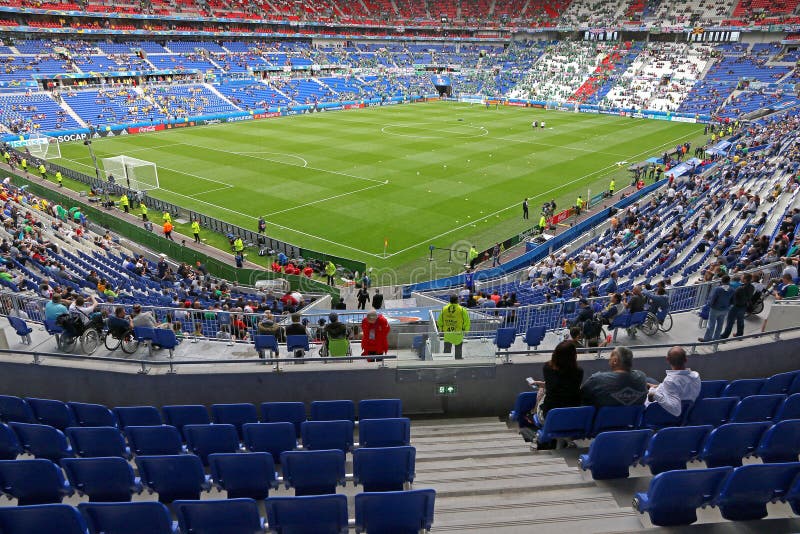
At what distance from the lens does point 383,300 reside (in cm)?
2178

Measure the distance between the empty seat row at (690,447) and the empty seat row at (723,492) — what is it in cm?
77

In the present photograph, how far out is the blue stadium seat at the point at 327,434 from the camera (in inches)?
279

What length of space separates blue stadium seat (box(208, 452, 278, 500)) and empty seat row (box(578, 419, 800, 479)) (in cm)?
361

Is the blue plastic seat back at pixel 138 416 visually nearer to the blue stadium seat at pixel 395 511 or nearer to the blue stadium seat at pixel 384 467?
the blue stadium seat at pixel 384 467

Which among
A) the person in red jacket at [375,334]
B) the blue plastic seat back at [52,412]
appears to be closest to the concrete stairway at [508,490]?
the person in red jacket at [375,334]

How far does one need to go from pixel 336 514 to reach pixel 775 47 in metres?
95.1

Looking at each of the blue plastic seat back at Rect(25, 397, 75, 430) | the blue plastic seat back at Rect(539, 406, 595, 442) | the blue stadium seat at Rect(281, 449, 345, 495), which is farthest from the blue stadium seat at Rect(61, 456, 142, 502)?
Answer: the blue plastic seat back at Rect(539, 406, 595, 442)

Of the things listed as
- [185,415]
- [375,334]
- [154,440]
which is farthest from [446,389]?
[154,440]

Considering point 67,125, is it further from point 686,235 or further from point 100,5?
point 686,235

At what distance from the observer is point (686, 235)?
2316 cm

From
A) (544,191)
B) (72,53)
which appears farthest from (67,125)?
(544,191)

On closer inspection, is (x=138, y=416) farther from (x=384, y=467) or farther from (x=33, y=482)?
(x=384, y=467)

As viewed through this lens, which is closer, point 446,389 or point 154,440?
point 154,440

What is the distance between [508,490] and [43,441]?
226 inches
